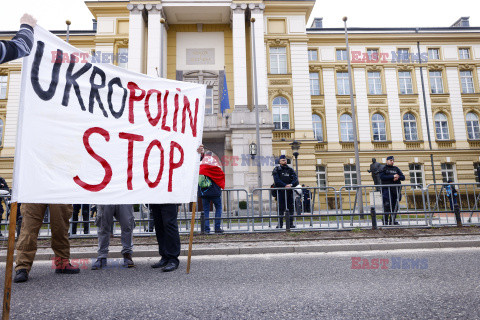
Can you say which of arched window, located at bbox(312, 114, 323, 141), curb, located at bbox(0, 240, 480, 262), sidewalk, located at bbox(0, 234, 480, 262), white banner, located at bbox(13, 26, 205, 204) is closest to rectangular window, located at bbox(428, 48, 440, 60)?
arched window, located at bbox(312, 114, 323, 141)

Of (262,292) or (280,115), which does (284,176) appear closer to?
(262,292)

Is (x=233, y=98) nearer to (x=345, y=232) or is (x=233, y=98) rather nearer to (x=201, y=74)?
(x=201, y=74)

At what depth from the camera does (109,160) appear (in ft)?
10.8

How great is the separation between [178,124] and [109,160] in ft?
3.40

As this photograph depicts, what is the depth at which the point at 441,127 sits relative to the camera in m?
26.1

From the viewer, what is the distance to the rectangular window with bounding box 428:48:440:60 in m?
26.7

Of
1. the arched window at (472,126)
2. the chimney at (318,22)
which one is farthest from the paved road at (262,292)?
the chimney at (318,22)

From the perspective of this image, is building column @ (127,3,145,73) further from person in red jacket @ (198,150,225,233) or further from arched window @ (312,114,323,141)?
person in red jacket @ (198,150,225,233)

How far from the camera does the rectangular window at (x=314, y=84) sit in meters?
26.0

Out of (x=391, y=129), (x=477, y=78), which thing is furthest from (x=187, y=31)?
(x=477, y=78)

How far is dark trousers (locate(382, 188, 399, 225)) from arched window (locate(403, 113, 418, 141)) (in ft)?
67.5

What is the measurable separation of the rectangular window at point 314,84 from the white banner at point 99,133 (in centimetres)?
2313

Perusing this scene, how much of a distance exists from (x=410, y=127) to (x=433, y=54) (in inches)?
271

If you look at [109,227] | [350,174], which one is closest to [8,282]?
[109,227]
